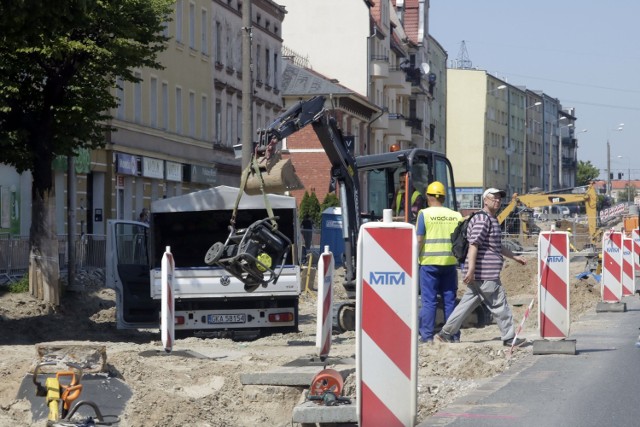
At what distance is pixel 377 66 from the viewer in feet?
272

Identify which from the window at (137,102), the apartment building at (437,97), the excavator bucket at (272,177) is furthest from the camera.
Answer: the apartment building at (437,97)

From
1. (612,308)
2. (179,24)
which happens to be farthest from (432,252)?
(179,24)

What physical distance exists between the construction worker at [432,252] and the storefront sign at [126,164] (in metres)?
28.8

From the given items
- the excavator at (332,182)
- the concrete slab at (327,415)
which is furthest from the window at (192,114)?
the concrete slab at (327,415)

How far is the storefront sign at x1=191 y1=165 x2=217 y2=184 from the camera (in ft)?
176

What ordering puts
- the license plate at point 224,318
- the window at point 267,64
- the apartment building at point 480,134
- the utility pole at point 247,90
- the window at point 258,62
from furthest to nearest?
the apartment building at point 480,134 → the window at point 267,64 → the window at point 258,62 → the utility pole at point 247,90 → the license plate at point 224,318

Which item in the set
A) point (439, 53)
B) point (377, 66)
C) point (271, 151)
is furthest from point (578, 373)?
point (439, 53)

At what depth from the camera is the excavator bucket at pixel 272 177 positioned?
17.0m

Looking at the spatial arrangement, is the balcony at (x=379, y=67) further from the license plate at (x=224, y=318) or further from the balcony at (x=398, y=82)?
the license plate at (x=224, y=318)

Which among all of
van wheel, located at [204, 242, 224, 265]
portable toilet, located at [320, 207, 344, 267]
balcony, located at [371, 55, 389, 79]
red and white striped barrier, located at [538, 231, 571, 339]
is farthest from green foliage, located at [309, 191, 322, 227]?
red and white striped barrier, located at [538, 231, 571, 339]

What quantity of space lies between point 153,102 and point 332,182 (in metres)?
28.1

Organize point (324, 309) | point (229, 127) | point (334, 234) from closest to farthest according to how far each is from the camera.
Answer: point (324, 309), point (334, 234), point (229, 127)

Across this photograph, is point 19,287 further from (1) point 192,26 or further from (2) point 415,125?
(2) point 415,125

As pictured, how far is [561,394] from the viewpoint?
11.5m
